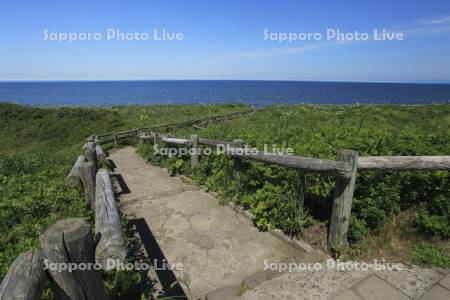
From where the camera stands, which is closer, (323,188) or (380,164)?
(380,164)

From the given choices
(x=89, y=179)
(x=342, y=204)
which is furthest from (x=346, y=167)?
(x=89, y=179)

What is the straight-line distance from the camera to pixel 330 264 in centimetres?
336

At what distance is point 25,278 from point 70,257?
0.23 metres

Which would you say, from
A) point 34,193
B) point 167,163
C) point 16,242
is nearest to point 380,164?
point 16,242

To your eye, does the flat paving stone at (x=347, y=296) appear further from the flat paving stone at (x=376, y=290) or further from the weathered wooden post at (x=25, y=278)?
the weathered wooden post at (x=25, y=278)

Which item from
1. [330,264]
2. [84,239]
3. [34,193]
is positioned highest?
[84,239]

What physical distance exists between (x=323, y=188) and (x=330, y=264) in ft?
3.82

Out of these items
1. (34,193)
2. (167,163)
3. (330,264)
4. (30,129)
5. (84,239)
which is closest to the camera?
(84,239)

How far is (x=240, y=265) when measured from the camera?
11.6ft

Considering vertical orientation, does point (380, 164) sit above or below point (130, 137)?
above

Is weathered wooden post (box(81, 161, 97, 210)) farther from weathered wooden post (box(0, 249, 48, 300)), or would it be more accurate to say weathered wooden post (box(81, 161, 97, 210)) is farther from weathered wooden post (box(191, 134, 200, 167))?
weathered wooden post (box(191, 134, 200, 167))

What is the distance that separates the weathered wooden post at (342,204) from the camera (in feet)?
10.6

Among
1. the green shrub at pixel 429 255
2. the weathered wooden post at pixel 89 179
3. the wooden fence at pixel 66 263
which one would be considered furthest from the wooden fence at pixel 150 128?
the wooden fence at pixel 66 263

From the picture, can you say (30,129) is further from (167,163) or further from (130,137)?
(167,163)
